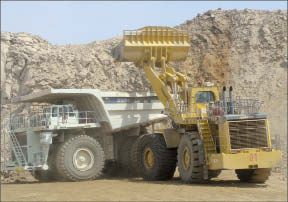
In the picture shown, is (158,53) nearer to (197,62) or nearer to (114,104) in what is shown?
(114,104)

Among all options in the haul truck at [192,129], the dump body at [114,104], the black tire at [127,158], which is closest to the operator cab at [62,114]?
the dump body at [114,104]

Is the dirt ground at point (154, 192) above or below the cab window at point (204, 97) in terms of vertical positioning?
below

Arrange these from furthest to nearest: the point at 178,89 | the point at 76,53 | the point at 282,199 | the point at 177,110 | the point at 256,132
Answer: the point at 76,53 → the point at 178,89 → the point at 177,110 → the point at 256,132 → the point at 282,199

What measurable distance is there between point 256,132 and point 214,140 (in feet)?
4.29

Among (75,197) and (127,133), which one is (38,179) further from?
(75,197)

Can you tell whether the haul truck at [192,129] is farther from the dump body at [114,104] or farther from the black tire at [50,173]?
the black tire at [50,173]

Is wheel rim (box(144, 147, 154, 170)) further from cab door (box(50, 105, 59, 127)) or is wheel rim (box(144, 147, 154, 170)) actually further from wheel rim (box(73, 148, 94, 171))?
cab door (box(50, 105, 59, 127))

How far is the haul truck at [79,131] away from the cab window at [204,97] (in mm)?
3381

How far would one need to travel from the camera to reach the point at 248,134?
47.7 ft

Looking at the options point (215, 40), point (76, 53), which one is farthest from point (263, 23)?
point (76, 53)

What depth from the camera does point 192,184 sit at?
15.1m

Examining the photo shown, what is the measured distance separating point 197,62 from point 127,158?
13.2 m

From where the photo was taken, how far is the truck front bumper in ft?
46.0

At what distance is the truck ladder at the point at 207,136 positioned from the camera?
1484 centimetres
